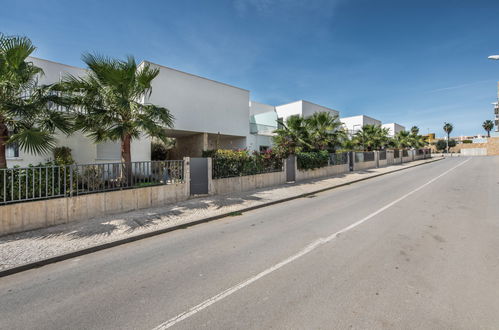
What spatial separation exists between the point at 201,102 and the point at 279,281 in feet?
46.1

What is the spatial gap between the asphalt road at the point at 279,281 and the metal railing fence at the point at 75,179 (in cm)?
283

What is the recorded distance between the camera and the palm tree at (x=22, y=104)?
5.35 metres

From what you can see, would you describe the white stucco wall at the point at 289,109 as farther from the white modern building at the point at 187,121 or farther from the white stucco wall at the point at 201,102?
the white stucco wall at the point at 201,102

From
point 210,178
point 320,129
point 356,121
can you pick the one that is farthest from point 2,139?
point 356,121

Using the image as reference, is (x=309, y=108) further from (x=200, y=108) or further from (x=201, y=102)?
(x=200, y=108)

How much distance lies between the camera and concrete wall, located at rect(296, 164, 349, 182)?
14.0m

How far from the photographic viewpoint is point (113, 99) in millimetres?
7094

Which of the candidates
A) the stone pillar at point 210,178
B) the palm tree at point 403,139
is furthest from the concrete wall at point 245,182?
the palm tree at point 403,139

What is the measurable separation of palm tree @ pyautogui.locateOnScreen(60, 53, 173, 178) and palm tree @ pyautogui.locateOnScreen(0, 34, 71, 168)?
800 mm

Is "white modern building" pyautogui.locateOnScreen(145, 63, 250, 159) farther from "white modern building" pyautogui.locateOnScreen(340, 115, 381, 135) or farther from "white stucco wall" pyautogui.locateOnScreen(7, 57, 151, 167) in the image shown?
"white modern building" pyautogui.locateOnScreen(340, 115, 381, 135)

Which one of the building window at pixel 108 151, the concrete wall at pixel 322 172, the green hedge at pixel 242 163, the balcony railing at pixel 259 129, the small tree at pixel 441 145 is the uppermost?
the small tree at pixel 441 145

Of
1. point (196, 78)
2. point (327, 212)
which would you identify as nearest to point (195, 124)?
point (196, 78)

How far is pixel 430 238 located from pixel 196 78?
591 inches

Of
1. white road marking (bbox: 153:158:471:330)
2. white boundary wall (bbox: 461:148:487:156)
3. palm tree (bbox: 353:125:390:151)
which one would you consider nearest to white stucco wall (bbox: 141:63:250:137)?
white road marking (bbox: 153:158:471:330)
